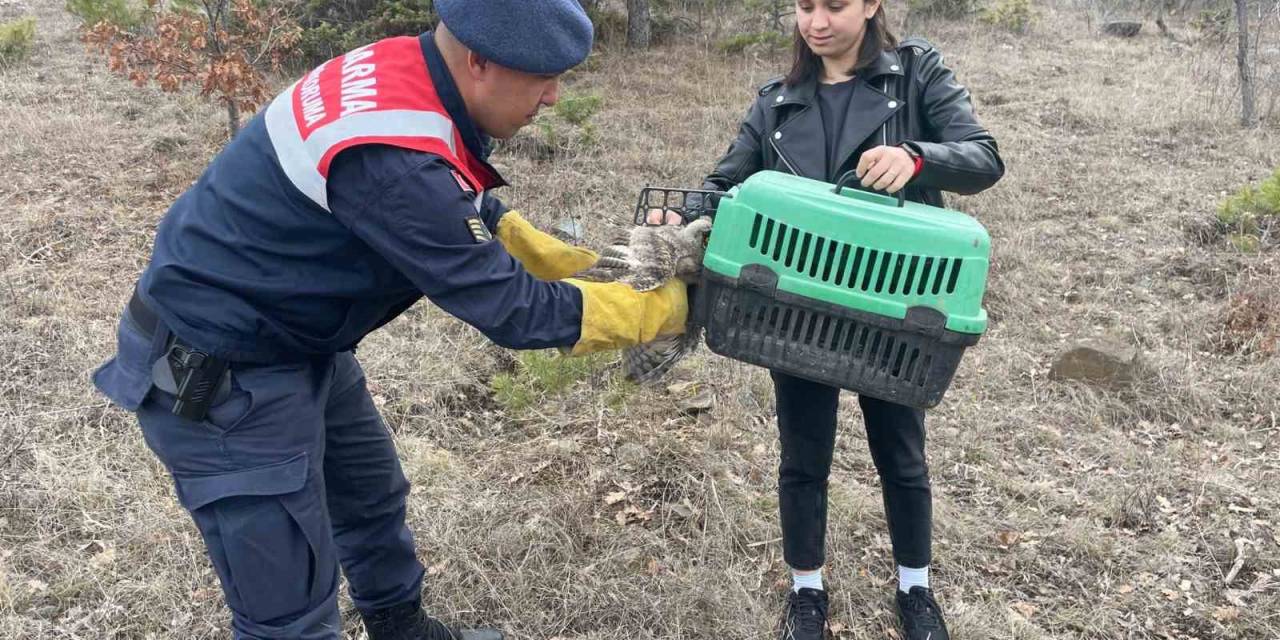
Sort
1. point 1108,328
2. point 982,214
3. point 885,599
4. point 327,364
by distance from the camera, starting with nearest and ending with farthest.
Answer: point 327,364
point 885,599
point 1108,328
point 982,214

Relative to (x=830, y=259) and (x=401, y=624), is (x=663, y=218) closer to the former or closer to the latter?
(x=830, y=259)

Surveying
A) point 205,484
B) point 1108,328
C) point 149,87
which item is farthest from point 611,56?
point 205,484

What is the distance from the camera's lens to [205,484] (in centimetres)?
179

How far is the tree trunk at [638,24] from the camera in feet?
37.3

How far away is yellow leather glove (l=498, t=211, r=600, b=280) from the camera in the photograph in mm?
2209

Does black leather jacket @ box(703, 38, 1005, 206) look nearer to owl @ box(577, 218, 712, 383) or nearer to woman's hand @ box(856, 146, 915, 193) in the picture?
woman's hand @ box(856, 146, 915, 193)

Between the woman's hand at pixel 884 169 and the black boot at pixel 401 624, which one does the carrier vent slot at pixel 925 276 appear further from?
the black boot at pixel 401 624

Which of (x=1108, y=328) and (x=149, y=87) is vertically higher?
(x=1108, y=328)

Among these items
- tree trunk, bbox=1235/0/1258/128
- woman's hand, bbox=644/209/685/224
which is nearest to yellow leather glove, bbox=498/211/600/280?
woman's hand, bbox=644/209/685/224

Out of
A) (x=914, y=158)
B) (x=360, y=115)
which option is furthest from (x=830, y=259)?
(x=360, y=115)

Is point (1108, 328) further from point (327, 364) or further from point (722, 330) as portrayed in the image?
point (327, 364)

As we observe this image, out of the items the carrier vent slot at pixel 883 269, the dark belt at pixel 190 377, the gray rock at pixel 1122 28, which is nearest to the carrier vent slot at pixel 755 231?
the carrier vent slot at pixel 883 269

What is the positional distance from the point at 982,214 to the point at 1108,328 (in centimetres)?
193

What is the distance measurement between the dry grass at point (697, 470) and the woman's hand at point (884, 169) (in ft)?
4.85
